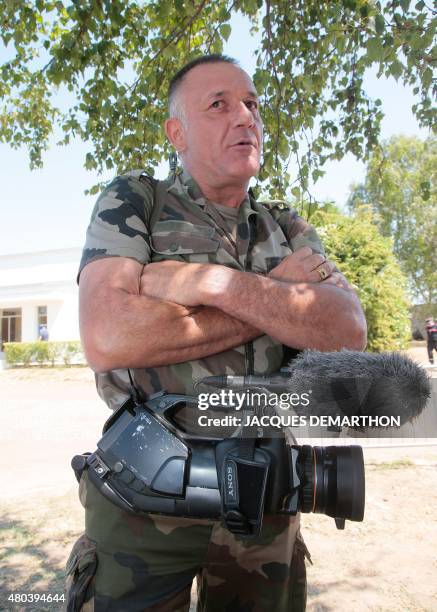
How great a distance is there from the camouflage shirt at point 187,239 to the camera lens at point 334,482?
0.46 meters

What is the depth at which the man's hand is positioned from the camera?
1.74 meters

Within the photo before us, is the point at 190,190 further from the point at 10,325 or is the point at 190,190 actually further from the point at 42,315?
the point at 10,325

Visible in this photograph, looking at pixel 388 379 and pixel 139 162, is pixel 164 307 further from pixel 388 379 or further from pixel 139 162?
pixel 139 162

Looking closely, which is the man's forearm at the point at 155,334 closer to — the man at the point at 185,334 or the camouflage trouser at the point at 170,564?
the man at the point at 185,334

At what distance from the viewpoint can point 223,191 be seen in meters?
1.98

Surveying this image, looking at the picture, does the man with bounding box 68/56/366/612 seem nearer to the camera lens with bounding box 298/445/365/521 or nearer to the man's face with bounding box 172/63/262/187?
the man's face with bounding box 172/63/262/187

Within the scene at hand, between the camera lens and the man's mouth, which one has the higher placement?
the man's mouth

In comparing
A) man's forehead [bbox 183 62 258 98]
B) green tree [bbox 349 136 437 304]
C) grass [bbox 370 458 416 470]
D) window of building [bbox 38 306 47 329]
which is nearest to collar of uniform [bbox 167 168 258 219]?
man's forehead [bbox 183 62 258 98]

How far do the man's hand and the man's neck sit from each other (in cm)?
36

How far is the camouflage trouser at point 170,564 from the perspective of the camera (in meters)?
1.49

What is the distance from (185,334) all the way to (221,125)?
85cm

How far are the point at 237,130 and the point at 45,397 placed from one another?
11.5 m

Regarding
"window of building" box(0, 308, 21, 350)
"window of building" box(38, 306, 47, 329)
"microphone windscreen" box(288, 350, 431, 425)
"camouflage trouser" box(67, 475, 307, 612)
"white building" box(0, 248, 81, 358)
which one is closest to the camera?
"microphone windscreen" box(288, 350, 431, 425)

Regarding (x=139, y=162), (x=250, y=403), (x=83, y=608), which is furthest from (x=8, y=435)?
(x=250, y=403)
